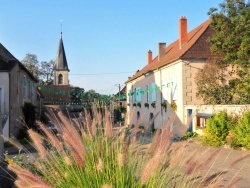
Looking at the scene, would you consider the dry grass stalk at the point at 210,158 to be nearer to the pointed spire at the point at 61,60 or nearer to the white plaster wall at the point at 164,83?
the white plaster wall at the point at 164,83

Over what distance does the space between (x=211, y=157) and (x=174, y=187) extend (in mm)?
388

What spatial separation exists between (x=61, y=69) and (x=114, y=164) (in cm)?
6213

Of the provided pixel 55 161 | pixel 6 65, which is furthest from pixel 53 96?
pixel 55 161

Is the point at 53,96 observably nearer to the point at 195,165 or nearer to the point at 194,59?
the point at 194,59

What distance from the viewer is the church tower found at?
63.2m

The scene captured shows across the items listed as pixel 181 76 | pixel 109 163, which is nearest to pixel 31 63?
pixel 181 76

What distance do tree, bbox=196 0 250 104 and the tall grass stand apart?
14.4 meters

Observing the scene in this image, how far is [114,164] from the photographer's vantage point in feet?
9.67

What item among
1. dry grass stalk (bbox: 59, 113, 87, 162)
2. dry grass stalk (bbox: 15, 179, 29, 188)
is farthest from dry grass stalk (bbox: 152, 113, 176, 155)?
dry grass stalk (bbox: 15, 179, 29, 188)

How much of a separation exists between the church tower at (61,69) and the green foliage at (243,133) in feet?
168

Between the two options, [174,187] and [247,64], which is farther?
[247,64]

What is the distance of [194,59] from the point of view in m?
20.2

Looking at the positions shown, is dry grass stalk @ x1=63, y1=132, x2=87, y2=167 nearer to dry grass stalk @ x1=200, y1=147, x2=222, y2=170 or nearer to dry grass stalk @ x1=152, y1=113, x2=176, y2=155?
dry grass stalk @ x1=152, y1=113, x2=176, y2=155

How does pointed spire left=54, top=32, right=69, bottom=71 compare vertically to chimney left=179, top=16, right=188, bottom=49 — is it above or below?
above
